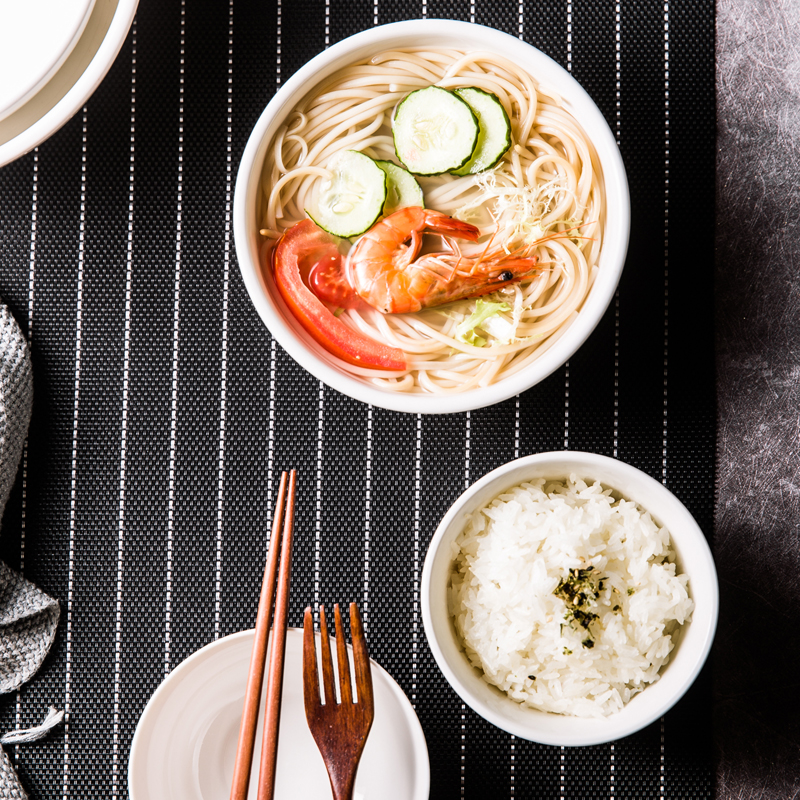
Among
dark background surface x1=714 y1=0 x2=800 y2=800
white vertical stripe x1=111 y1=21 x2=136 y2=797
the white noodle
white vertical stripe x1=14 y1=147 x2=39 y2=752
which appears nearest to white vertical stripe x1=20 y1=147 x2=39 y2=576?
white vertical stripe x1=14 y1=147 x2=39 y2=752

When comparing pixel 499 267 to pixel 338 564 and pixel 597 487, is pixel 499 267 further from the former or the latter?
pixel 338 564

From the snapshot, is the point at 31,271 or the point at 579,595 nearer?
the point at 579,595

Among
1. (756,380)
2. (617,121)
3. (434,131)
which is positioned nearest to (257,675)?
(434,131)

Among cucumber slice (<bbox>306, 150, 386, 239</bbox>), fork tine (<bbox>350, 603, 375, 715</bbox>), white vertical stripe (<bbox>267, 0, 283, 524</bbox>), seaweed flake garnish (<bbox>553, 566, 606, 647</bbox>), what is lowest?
fork tine (<bbox>350, 603, 375, 715</bbox>)

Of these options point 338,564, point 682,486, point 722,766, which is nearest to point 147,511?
point 338,564

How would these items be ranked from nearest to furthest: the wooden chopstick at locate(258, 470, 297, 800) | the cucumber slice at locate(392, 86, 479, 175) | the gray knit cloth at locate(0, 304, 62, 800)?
the wooden chopstick at locate(258, 470, 297, 800)
the cucumber slice at locate(392, 86, 479, 175)
the gray knit cloth at locate(0, 304, 62, 800)

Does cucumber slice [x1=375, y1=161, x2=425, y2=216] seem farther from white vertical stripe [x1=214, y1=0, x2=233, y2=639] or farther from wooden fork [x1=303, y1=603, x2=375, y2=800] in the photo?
wooden fork [x1=303, y1=603, x2=375, y2=800]

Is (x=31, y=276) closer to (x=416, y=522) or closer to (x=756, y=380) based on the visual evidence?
(x=416, y=522)
